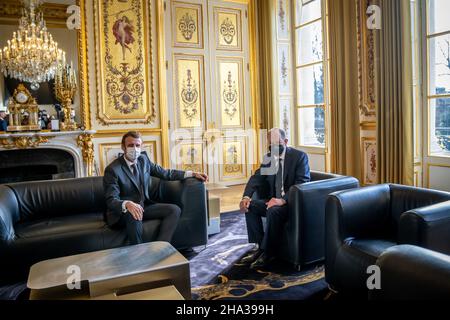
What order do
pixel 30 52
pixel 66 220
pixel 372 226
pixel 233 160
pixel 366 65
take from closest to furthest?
pixel 372 226 → pixel 66 220 → pixel 30 52 → pixel 366 65 → pixel 233 160

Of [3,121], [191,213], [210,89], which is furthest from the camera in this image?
[210,89]

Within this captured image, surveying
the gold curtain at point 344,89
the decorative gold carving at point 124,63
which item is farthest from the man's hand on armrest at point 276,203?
the decorative gold carving at point 124,63

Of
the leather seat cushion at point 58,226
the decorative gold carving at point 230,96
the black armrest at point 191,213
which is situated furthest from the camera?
the decorative gold carving at point 230,96

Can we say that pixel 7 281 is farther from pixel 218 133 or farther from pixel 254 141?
pixel 254 141

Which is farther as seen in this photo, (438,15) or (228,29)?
(228,29)

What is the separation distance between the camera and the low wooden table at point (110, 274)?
74.7 inches

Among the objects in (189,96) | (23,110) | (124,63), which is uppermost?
(124,63)

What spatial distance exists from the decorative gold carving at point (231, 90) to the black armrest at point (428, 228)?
4.64 metres

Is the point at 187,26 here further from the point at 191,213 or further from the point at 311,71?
the point at 191,213

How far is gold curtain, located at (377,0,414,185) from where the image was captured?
167 inches

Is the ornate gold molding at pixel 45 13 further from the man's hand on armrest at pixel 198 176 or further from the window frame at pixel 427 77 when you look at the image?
the window frame at pixel 427 77

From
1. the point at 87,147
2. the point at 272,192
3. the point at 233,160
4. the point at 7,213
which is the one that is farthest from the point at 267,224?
the point at 233,160

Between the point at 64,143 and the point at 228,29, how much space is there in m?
3.03

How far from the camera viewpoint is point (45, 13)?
207 inches
